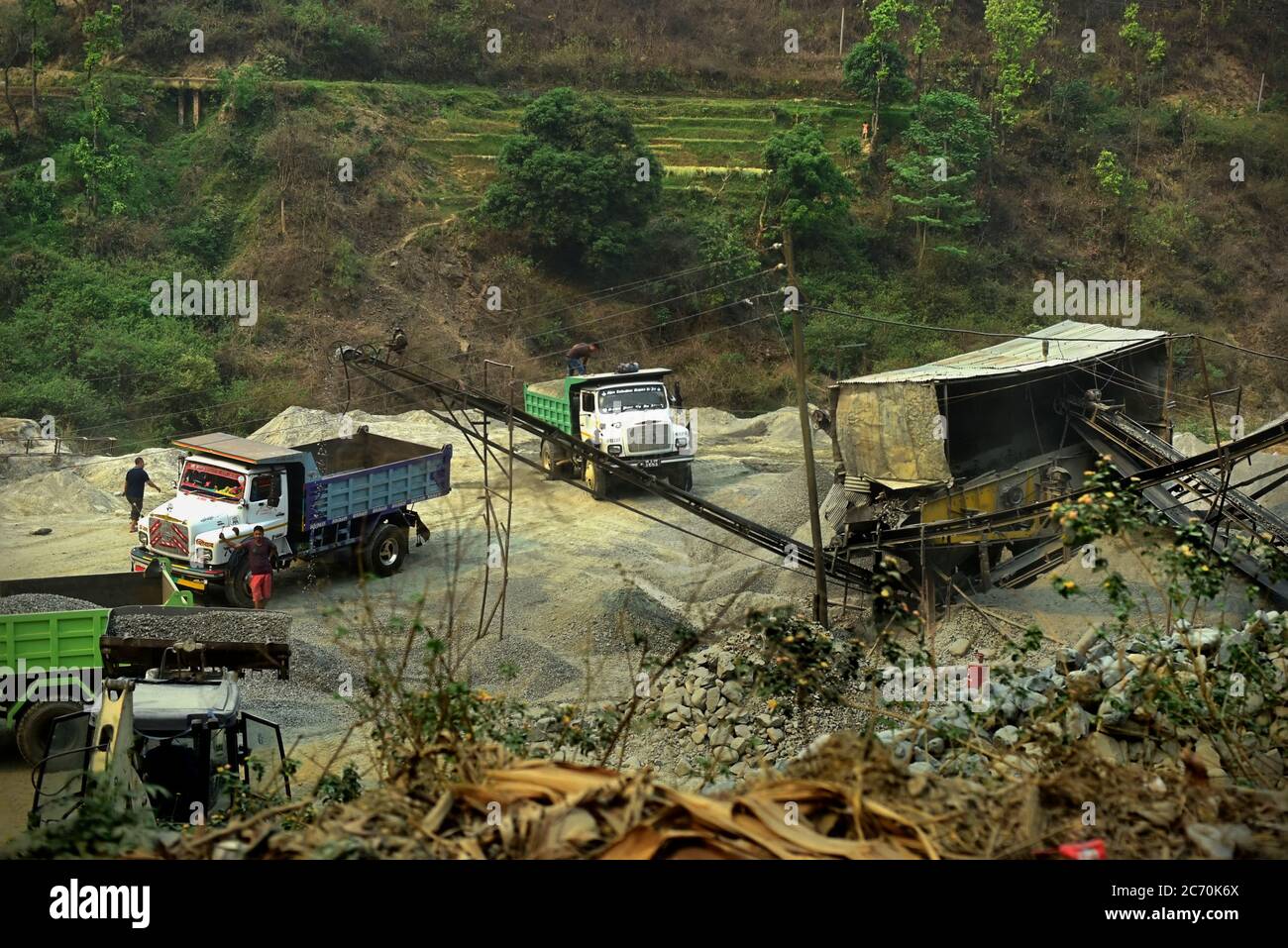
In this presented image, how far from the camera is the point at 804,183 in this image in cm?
3547

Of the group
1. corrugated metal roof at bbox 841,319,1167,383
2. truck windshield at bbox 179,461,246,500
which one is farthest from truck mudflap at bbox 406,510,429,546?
corrugated metal roof at bbox 841,319,1167,383

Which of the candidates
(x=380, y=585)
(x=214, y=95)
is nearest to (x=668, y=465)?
(x=380, y=585)

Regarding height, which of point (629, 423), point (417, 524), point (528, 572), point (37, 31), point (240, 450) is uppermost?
point (37, 31)

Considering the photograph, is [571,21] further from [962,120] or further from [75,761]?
[75,761]

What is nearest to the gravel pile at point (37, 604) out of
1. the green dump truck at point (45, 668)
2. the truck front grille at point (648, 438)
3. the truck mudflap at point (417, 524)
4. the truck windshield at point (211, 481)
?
the green dump truck at point (45, 668)

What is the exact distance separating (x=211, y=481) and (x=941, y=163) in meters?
26.3

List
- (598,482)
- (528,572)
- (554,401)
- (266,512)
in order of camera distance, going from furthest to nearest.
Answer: (554,401)
(598,482)
(528,572)
(266,512)

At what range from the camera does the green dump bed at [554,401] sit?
23203 millimetres

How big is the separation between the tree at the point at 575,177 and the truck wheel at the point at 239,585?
19.7m

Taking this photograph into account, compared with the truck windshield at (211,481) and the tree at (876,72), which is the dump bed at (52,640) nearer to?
the truck windshield at (211,481)

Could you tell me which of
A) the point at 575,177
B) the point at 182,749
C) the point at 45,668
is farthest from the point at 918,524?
the point at 575,177

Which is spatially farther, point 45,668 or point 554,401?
point 554,401

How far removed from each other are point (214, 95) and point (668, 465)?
22910mm

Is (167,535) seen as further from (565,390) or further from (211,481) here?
(565,390)
